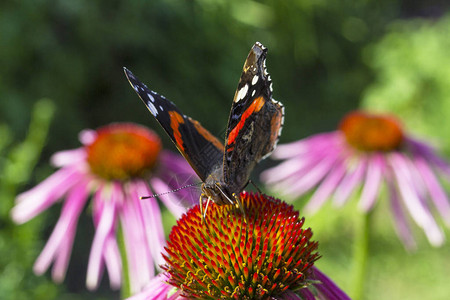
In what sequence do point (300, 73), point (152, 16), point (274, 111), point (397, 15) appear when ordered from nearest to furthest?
point (274, 111) < point (152, 16) < point (300, 73) < point (397, 15)

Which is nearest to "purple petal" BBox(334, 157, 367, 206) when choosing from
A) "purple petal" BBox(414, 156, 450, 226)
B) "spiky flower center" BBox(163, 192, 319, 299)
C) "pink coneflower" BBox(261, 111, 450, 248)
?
"pink coneflower" BBox(261, 111, 450, 248)

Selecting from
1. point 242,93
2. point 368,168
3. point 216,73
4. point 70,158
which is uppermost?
point 216,73

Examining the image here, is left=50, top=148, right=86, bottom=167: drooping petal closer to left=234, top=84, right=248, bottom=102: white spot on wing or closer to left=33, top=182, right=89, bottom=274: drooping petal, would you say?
left=33, top=182, right=89, bottom=274: drooping petal

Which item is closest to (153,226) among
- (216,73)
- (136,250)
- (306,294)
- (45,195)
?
(136,250)

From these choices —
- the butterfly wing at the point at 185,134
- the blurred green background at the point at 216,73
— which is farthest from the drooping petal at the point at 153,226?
the blurred green background at the point at 216,73

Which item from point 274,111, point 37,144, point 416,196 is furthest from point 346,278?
point 274,111

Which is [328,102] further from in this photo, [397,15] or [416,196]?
[416,196]

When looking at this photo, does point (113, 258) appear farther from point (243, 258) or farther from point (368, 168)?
point (368, 168)
